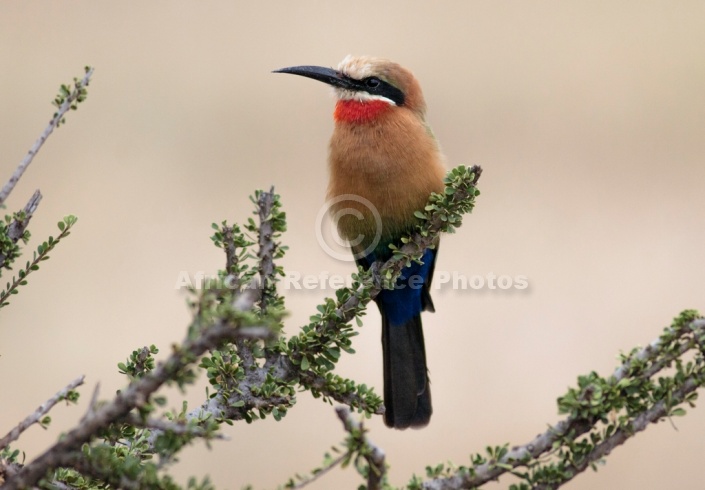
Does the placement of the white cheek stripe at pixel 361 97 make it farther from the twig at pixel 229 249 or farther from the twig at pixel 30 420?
the twig at pixel 30 420

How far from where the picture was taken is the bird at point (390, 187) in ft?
9.00

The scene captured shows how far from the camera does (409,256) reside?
2102 millimetres

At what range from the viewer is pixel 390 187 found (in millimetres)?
2760

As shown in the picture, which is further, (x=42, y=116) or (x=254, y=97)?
(x=254, y=97)

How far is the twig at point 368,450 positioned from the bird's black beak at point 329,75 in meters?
2.12

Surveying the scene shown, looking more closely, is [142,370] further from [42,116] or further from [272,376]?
[42,116]

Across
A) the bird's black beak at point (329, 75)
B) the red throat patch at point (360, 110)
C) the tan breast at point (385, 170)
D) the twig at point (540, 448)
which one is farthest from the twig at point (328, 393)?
the bird's black beak at point (329, 75)

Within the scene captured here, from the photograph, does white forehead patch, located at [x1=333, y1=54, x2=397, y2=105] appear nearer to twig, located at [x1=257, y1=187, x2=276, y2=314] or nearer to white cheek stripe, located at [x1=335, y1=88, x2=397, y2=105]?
white cheek stripe, located at [x1=335, y1=88, x2=397, y2=105]

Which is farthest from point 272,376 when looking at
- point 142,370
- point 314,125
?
point 314,125

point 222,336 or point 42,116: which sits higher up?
point 42,116

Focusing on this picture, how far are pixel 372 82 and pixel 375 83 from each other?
1cm

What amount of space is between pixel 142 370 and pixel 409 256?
756mm

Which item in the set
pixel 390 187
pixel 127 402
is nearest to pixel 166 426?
pixel 127 402

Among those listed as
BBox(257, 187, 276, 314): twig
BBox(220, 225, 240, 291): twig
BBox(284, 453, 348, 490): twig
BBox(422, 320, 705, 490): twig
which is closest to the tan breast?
BBox(257, 187, 276, 314): twig
